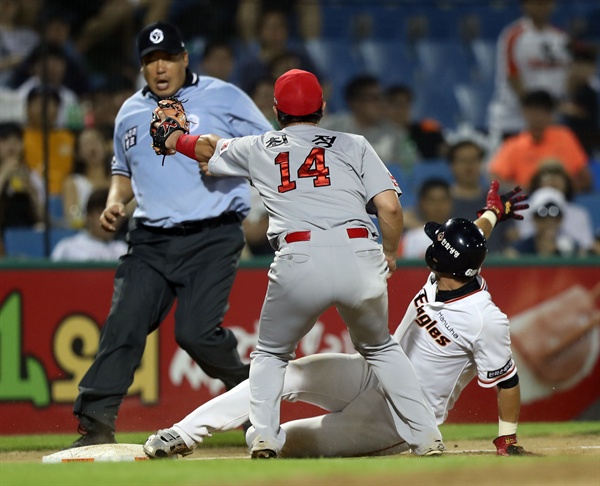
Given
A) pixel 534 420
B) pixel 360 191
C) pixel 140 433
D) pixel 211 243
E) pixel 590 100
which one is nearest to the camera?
pixel 360 191

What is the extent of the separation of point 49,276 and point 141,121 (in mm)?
2165

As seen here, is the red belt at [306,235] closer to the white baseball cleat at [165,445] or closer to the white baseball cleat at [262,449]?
the white baseball cleat at [262,449]

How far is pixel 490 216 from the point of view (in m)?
6.24

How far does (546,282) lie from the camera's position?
837cm

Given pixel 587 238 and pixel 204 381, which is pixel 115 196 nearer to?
pixel 204 381

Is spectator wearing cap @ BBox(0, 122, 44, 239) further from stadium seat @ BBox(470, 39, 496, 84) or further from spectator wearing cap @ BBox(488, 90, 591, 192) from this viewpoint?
stadium seat @ BBox(470, 39, 496, 84)

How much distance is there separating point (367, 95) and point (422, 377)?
18.1ft

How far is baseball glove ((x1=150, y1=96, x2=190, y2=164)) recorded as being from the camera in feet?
19.0

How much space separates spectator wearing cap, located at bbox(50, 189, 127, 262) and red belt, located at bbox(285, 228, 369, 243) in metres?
3.78

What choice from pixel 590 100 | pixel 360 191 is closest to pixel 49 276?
pixel 360 191

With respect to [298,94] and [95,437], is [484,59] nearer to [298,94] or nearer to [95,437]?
[298,94]

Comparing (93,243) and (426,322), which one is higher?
(93,243)

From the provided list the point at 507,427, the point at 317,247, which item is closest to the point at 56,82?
the point at 317,247

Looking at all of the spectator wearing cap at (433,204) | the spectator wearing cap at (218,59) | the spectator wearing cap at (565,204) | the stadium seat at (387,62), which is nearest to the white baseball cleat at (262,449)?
the spectator wearing cap at (433,204)
